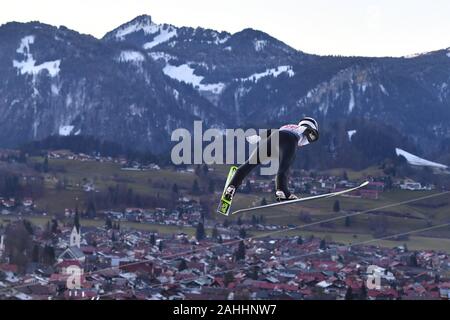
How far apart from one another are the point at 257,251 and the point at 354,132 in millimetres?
89934

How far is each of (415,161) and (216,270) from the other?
9168 centimetres

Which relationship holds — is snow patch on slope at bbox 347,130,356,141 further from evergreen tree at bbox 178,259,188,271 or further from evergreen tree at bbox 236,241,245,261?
evergreen tree at bbox 178,259,188,271

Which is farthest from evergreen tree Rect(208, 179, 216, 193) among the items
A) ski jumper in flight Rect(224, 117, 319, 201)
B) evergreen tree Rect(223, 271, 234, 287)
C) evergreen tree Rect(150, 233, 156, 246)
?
ski jumper in flight Rect(224, 117, 319, 201)

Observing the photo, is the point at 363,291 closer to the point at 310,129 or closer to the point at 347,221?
the point at 347,221

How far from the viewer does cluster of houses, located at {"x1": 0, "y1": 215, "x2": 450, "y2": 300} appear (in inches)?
2611

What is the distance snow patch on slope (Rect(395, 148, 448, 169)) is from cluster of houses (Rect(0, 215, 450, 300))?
64890mm

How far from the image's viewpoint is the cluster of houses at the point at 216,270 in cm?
6631

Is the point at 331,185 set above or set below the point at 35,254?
above

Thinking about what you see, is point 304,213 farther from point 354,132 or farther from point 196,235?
point 354,132

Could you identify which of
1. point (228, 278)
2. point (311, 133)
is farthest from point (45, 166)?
point (311, 133)

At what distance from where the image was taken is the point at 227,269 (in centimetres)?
8050

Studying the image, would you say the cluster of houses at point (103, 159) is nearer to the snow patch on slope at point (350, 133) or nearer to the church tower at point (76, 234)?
the snow patch on slope at point (350, 133)

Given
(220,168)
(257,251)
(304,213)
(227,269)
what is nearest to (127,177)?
(220,168)

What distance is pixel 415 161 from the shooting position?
168000 mm
